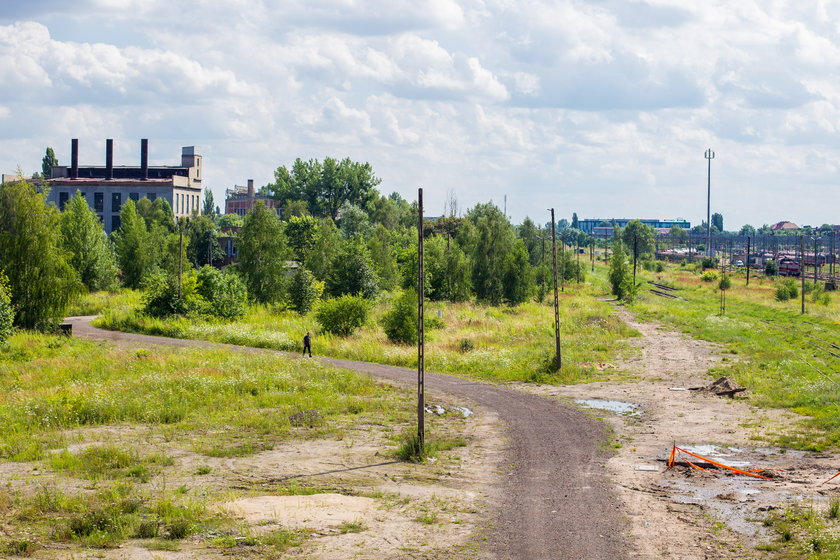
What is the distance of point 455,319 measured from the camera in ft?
178

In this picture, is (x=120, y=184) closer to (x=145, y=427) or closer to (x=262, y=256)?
(x=262, y=256)

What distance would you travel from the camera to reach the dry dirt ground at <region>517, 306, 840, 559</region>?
15.6m

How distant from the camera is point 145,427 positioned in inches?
968

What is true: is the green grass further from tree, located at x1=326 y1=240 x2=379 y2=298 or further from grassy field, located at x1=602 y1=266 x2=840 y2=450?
tree, located at x1=326 y1=240 x2=379 y2=298

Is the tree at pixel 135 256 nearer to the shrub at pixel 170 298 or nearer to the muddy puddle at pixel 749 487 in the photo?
the shrub at pixel 170 298

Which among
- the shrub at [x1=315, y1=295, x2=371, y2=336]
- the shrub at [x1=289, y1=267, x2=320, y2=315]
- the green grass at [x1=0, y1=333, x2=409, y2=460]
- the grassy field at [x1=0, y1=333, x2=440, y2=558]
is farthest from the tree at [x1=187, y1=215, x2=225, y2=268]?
the green grass at [x1=0, y1=333, x2=409, y2=460]

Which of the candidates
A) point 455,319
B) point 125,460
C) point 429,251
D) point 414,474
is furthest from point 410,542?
point 429,251

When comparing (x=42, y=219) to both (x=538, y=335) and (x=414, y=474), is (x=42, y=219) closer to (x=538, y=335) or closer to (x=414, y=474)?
(x=538, y=335)

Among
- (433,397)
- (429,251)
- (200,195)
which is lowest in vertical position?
(433,397)

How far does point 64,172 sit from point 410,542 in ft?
432

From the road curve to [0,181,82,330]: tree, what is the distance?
88.5 ft

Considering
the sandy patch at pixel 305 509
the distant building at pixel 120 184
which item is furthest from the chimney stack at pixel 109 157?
the sandy patch at pixel 305 509

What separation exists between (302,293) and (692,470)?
40.2m

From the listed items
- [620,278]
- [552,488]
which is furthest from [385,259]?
[552,488]
